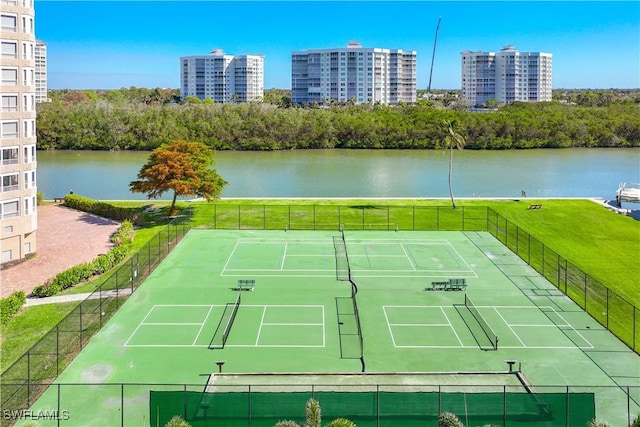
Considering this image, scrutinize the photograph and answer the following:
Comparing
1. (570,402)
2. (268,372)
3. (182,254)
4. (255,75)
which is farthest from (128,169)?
(255,75)

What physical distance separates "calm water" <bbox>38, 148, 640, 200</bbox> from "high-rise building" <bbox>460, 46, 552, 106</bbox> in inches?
3496

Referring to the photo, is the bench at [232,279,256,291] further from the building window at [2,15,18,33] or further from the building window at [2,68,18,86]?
the building window at [2,15,18,33]

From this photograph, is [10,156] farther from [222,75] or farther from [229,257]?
[222,75]

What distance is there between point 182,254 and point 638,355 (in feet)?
69.9

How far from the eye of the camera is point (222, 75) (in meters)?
174

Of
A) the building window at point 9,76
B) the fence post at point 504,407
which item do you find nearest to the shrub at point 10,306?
the building window at point 9,76

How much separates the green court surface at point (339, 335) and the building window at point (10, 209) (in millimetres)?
7386

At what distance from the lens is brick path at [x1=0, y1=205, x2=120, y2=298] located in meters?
26.9

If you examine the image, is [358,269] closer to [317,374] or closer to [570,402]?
[317,374]

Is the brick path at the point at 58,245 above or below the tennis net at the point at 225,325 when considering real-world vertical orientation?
above

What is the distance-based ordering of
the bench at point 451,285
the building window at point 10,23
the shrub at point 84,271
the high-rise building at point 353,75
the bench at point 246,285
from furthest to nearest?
the high-rise building at point 353,75 < the building window at point 10,23 < the bench at point 246,285 < the bench at point 451,285 < the shrub at point 84,271

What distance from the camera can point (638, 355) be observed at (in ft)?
63.2

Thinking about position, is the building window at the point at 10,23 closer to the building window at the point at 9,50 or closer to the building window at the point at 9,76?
the building window at the point at 9,50

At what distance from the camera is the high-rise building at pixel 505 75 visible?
17112cm
